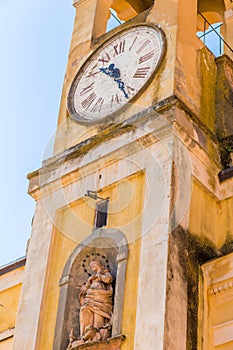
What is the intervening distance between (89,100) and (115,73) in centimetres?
76

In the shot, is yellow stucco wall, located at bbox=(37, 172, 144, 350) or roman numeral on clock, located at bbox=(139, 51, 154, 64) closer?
yellow stucco wall, located at bbox=(37, 172, 144, 350)

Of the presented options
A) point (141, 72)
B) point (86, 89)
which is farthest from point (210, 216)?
point (86, 89)

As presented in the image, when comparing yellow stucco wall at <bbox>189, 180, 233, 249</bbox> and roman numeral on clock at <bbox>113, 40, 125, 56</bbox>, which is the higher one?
roman numeral on clock at <bbox>113, 40, 125, 56</bbox>

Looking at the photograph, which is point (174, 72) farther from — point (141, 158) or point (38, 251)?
point (38, 251)

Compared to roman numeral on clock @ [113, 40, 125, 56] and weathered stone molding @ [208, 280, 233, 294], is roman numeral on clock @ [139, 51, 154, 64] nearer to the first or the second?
roman numeral on clock @ [113, 40, 125, 56]

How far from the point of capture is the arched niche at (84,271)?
42.5ft

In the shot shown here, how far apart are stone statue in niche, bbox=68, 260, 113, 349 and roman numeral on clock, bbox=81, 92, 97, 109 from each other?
161 inches

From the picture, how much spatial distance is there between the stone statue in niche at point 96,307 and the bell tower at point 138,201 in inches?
0.8

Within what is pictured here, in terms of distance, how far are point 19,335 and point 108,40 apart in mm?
6600

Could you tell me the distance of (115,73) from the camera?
52.8ft

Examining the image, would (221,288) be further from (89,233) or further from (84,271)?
(89,233)

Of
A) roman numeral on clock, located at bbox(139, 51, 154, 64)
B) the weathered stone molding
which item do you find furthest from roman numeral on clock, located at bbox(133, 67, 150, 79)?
the weathered stone molding

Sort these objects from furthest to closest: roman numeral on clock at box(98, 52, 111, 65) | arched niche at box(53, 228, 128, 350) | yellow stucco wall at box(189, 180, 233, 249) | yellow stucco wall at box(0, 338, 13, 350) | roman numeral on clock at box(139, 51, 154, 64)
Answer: roman numeral on clock at box(98, 52, 111, 65)
roman numeral on clock at box(139, 51, 154, 64)
yellow stucco wall at box(0, 338, 13, 350)
yellow stucco wall at box(189, 180, 233, 249)
arched niche at box(53, 228, 128, 350)

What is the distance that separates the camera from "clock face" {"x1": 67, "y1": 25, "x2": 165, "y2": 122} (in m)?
15.5
